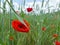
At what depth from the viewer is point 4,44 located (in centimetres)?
104

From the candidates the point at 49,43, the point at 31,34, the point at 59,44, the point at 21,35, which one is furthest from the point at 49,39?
the point at 59,44

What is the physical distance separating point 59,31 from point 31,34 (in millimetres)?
567

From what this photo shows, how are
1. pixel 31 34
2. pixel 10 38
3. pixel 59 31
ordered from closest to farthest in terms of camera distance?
pixel 10 38 → pixel 31 34 → pixel 59 31

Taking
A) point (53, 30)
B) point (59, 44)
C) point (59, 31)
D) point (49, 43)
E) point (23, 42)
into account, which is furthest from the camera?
point (53, 30)

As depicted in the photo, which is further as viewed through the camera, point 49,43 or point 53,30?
point 53,30

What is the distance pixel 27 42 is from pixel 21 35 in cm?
9

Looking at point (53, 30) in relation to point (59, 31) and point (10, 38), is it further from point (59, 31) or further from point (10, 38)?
point (10, 38)

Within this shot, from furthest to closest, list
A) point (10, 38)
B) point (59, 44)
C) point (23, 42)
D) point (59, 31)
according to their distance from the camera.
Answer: point (59, 31) → point (23, 42) → point (10, 38) → point (59, 44)

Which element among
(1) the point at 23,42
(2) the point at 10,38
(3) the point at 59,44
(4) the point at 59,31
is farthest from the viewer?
(4) the point at 59,31

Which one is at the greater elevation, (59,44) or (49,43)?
(59,44)

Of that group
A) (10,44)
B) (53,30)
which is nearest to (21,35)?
(10,44)

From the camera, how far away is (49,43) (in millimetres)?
1691

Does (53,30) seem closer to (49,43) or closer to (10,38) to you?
(49,43)

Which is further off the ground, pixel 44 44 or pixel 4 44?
pixel 4 44
